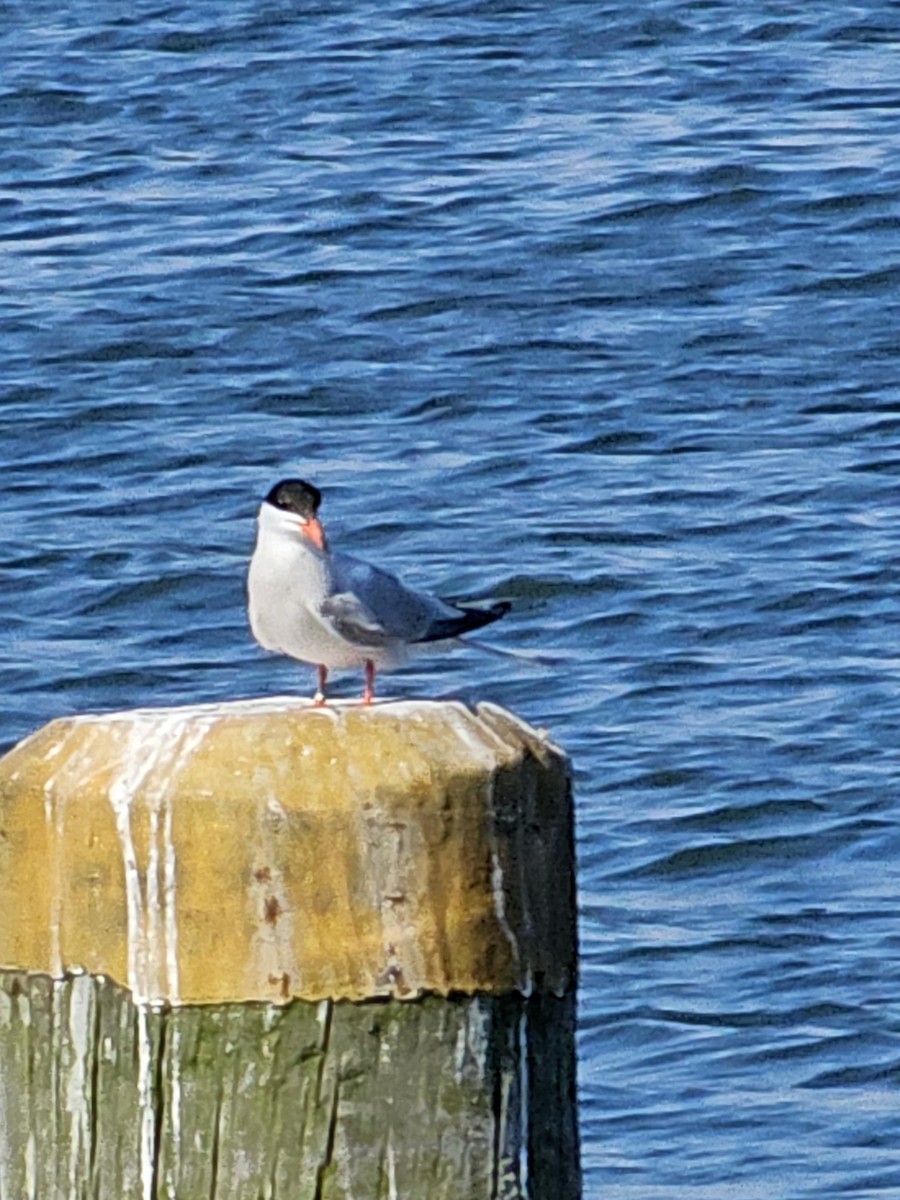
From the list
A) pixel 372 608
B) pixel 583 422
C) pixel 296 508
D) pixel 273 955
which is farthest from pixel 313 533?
pixel 583 422

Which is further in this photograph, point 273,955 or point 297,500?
point 297,500

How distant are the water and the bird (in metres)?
1.96

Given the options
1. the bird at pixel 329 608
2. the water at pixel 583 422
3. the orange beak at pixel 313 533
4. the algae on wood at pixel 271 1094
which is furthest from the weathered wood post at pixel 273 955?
the water at pixel 583 422

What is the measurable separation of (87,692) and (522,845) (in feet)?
21.6

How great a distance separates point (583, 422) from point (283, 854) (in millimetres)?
8761

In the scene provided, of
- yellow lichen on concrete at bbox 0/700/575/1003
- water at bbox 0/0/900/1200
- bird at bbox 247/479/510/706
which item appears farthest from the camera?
water at bbox 0/0/900/1200

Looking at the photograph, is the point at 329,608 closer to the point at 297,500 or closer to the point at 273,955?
the point at 297,500

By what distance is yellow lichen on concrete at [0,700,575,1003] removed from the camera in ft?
9.48

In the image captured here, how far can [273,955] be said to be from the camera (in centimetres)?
291

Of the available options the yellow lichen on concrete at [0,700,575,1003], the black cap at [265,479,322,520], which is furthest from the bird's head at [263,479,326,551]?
the yellow lichen on concrete at [0,700,575,1003]

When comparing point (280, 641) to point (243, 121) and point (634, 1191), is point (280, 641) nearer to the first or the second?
point (634, 1191)

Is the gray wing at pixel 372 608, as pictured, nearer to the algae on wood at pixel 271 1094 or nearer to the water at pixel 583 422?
the algae on wood at pixel 271 1094

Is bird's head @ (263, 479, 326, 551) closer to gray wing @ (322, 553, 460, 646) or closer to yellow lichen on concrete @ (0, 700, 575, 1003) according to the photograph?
gray wing @ (322, 553, 460, 646)

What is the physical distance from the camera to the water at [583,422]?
7449 millimetres
